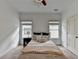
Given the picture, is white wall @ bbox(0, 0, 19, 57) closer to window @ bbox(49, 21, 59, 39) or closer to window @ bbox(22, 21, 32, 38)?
window @ bbox(22, 21, 32, 38)

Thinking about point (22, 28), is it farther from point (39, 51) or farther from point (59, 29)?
point (39, 51)

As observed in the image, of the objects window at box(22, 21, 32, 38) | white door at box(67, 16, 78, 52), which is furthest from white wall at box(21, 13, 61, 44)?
white door at box(67, 16, 78, 52)

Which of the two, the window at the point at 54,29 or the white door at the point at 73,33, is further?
the window at the point at 54,29

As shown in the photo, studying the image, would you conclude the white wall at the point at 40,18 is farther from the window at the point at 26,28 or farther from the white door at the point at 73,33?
the white door at the point at 73,33

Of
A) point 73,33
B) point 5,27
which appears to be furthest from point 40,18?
point 5,27

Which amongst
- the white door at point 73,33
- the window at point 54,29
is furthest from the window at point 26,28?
the white door at point 73,33

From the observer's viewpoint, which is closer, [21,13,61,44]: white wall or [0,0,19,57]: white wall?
[0,0,19,57]: white wall

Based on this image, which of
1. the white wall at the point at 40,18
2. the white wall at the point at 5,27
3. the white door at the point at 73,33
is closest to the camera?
the white wall at the point at 5,27

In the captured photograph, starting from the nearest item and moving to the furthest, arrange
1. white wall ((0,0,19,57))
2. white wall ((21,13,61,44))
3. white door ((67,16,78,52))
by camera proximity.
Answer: white wall ((0,0,19,57)), white door ((67,16,78,52)), white wall ((21,13,61,44))

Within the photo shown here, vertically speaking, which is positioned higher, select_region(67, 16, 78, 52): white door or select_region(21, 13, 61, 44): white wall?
select_region(21, 13, 61, 44): white wall

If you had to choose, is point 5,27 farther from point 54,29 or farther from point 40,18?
point 54,29

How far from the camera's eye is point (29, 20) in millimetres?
9438

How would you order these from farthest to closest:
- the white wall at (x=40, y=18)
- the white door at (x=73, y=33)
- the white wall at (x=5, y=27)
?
1. the white wall at (x=40, y=18)
2. the white door at (x=73, y=33)
3. the white wall at (x=5, y=27)

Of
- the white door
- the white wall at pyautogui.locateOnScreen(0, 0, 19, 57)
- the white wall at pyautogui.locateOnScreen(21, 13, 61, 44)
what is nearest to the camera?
the white wall at pyautogui.locateOnScreen(0, 0, 19, 57)
